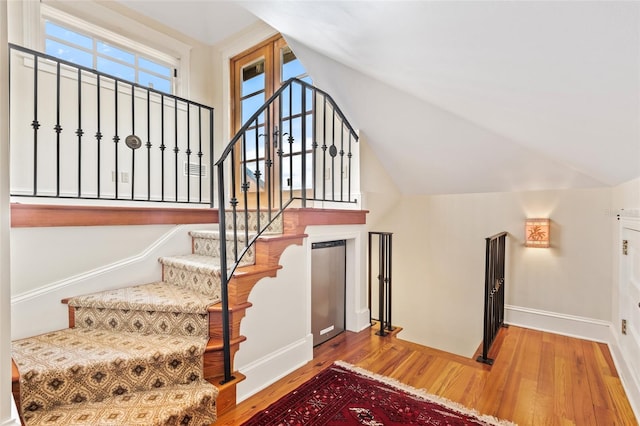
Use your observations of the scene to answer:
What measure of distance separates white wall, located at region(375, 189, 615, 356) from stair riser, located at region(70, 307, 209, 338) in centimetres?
223

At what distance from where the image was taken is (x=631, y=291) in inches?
81.9

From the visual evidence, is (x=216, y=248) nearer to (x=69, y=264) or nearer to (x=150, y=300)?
(x=150, y=300)

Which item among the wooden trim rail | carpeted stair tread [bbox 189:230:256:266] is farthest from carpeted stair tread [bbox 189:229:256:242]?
the wooden trim rail

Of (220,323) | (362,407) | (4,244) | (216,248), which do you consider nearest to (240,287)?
(220,323)

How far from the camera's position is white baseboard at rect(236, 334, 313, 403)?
1.82 metres

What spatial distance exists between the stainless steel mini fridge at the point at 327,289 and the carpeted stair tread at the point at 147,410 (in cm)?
106

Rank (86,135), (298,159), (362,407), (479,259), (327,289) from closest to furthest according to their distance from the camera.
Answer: (362,407) < (327,289) < (86,135) < (479,259) < (298,159)

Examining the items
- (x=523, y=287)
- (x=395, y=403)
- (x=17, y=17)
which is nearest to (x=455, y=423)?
(x=395, y=403)

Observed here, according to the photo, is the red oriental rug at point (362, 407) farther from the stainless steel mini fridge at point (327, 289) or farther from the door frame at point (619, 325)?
the door frame at point (619, 325)

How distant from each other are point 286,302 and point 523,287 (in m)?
2.56

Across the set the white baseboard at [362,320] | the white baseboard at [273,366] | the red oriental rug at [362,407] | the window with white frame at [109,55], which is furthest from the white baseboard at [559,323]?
the window with white frame at [109,55]

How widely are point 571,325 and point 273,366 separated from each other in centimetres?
284

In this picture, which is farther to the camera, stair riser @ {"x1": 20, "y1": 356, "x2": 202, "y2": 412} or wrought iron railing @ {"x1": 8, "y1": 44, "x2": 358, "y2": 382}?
wrought iron railing @ {"x1": 8, "y1": 44, "x2": 358, "y2": 382}

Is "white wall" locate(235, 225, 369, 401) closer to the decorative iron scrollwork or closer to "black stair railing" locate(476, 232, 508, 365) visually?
"black stair railing" locate(476, 232, 508, 365)
